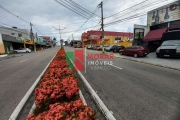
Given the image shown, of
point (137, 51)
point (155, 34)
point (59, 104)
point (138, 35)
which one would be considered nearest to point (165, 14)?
point (155, 34)

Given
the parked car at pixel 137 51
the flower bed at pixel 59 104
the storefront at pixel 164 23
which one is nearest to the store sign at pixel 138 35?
the storefront at pixel 164 23

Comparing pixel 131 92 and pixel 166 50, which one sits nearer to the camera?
pixel 131 92

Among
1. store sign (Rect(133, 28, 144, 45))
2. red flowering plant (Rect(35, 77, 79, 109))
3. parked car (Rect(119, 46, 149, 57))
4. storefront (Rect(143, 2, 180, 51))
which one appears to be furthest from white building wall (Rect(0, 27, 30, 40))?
red flowering plant (Rect(35, 77, 79, 109))

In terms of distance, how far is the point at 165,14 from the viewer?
690 inches

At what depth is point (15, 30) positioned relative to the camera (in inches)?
1793

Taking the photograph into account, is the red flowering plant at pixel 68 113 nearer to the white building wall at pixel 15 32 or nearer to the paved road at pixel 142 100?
the paved road at pixel 142 100

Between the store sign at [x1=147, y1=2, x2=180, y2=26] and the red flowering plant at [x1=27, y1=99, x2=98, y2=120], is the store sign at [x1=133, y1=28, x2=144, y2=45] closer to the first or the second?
the store sign at [x1=147, y1=2, x2=180, y2=26]

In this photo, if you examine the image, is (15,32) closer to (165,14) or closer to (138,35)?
(138,35)

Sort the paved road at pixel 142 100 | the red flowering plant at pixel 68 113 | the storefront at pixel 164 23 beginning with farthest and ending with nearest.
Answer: the storefront at pixel 164 23 < the paved road at pixel 142 100 < the red flowering plant at pixel 68 113

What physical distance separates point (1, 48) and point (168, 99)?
102ft

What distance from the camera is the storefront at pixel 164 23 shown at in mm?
15319

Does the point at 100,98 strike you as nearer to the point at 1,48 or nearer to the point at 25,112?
the point at 25,112

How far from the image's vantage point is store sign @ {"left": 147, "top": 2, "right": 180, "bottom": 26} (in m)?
15.9

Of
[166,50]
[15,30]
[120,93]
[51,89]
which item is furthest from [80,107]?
[15,30]
